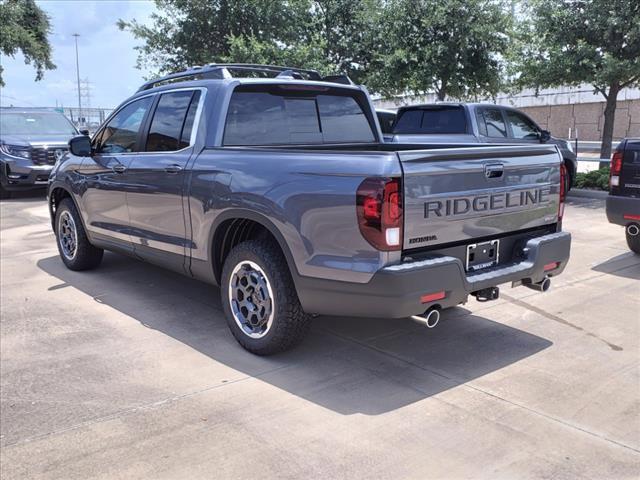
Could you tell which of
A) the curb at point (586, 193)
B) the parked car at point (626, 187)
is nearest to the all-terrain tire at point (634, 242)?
the parked car at point (626, 187)

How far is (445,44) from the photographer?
14.8 meters

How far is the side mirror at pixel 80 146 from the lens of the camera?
5.88 metres

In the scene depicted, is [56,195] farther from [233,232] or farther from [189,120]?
[233,232]

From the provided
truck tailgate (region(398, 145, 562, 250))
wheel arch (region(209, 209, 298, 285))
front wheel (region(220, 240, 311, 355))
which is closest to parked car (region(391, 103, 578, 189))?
truck tailgate (region(398, 145, 562, 250))

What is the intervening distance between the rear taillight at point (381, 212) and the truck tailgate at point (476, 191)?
68 mm

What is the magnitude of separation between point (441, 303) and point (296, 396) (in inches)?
41.4

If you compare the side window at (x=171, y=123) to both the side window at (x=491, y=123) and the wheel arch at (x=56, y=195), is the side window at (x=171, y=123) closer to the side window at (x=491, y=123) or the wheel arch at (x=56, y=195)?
the wheel arch at (x=56, y=195)

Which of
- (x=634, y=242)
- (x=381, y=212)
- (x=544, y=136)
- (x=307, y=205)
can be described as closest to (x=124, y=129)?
(x=307, y=205)

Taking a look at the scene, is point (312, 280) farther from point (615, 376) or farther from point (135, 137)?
point (135, 137)

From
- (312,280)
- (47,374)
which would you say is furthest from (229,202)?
(47,374)

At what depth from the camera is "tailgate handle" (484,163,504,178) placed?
3.86 metres

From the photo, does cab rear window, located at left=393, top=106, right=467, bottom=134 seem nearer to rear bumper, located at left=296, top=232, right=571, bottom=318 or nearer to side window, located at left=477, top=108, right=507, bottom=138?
side window, located at left=477, top=108, right=507, bottom=138

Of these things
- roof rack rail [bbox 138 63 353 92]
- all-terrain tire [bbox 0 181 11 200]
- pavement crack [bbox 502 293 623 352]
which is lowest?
all-terrain tire [bbox 0 181 11 200]

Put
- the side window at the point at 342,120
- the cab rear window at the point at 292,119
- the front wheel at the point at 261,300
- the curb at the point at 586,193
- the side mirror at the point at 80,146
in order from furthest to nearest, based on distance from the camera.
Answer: the curb at the point at 586,193 → the side mirror at the point at 80,146 → the side window at the point at 342,120 → the cab rear window at the point at 292,119 → the front wheel at the point at 261,300
